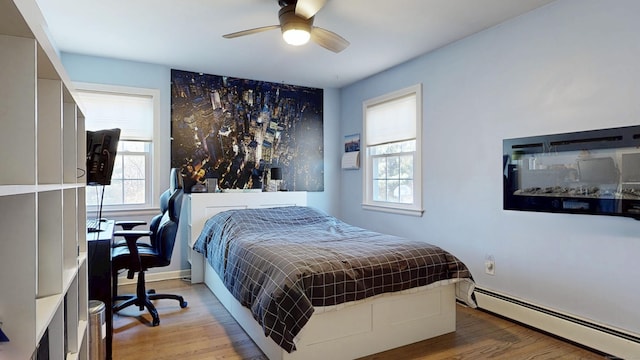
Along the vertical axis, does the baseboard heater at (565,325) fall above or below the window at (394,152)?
below

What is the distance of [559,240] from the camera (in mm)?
2627

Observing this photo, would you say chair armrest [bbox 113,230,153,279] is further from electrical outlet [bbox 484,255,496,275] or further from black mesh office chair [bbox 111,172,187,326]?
electrical outlet [bbox 484,255,496,275]

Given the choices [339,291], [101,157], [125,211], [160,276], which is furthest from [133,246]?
[339,291]

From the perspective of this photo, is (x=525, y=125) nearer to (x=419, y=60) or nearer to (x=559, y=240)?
(x=559, y=240)

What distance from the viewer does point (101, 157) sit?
204 centimetres

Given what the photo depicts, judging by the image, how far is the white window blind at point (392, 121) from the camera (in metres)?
4.01

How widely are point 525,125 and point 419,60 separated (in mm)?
1418

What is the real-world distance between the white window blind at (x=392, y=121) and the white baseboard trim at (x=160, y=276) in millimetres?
2760

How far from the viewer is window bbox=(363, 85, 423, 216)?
3916 millimetres

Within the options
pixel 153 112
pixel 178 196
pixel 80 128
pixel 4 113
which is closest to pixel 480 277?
pixel 178 196

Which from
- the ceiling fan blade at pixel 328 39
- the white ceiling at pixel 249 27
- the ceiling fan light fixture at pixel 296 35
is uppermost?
the white ceiling at pixel 249 27

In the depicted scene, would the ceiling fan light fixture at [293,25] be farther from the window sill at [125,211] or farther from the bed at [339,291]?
the window sill at [125,211]

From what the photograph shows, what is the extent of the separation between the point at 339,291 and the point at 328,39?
1858 millimetres

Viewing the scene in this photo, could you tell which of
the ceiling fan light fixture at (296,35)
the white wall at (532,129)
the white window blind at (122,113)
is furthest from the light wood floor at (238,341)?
the ceiling fan light fixture at (296,35)
